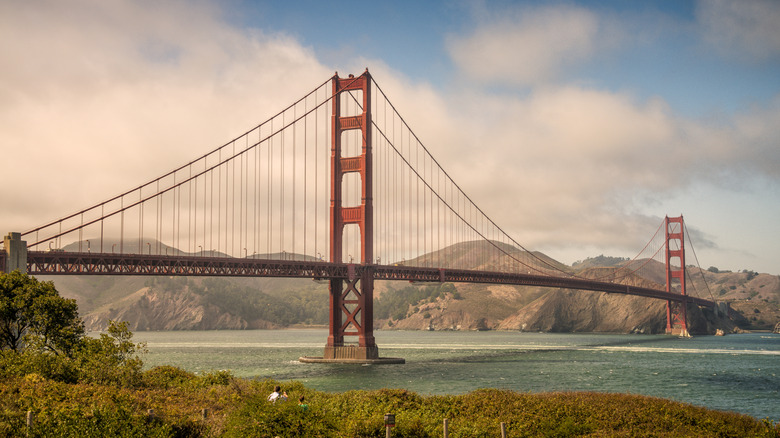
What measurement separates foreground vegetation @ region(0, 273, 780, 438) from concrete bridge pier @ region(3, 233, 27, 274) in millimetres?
11899

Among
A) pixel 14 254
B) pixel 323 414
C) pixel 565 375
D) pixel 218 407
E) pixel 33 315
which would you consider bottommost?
pixel 565 375

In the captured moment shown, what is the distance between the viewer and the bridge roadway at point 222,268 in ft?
169

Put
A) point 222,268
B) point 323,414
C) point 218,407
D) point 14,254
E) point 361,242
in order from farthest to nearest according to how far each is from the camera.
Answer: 1. point 361,242
2. point 222,268
3. point 14,254
4. point 218,407
5. point 323,414

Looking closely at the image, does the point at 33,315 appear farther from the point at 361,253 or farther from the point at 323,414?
the point at 361,253

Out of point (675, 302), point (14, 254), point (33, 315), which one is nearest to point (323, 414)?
point (33, 315)

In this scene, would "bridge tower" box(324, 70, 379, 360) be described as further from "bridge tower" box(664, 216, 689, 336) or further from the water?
"bridge tower" box(664, 216, 689, 336)

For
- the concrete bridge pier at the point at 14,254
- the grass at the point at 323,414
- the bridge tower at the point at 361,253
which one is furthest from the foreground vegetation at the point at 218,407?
the bridge tower at the point at 361,253

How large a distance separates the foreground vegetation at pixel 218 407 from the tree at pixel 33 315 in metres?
0.05

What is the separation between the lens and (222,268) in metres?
63.0

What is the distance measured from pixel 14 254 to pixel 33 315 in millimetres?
13432

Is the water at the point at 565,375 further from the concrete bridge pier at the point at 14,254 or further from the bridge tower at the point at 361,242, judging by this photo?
the concrete bridge pier at the point at 14,254

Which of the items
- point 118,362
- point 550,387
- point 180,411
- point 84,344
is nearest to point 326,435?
point 180,411

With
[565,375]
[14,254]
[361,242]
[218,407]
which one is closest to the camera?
[218,407]

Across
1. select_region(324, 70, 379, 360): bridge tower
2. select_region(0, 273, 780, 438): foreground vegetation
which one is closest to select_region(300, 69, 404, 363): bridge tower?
select_region(324, 70, 379, 360): bridge tower
